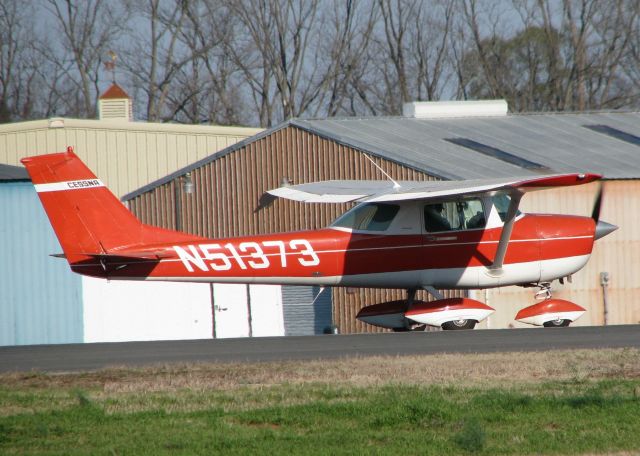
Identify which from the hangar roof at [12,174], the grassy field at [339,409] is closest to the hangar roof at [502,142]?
the hangar roof at [12,174]

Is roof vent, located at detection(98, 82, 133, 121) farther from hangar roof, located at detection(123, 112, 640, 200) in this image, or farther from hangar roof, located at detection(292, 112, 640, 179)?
hangar roof, located at detection(292, 112, 640, 179)

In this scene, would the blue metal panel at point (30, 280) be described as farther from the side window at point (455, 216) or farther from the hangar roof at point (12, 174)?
the side window at point (455, 216)

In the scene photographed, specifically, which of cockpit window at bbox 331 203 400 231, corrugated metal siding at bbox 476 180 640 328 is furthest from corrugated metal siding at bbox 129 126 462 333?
cockpit window at bbox 331 203 400 231

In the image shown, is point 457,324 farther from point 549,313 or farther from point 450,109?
point 450,109

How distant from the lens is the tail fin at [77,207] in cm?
1706

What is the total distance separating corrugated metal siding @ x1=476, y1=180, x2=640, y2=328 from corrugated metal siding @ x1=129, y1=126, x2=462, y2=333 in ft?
14.3

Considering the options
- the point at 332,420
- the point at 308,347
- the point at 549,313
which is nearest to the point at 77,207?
the point at 308,347

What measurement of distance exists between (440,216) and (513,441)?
10.5m

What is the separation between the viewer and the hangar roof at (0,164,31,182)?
27.7 meters

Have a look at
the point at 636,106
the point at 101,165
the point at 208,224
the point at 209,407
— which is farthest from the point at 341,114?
the point at 209,407

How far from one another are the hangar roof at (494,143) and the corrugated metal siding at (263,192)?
292 millimetres

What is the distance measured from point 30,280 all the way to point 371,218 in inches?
494

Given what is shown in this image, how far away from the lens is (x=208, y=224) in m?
29.4

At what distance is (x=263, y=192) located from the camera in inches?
1140
